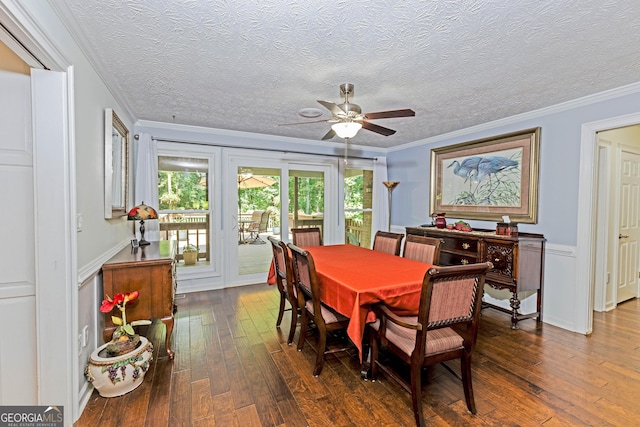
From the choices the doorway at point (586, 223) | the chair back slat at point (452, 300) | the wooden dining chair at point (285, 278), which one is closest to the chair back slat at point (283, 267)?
the wooden dining chair at point (285, 278)

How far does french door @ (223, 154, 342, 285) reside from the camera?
15.0ft

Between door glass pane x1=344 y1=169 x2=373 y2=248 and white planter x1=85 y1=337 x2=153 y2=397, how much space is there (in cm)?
395

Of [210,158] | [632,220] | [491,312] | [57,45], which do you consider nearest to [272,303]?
[210,158]

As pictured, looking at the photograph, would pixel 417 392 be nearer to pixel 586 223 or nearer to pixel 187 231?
pixel 586 223

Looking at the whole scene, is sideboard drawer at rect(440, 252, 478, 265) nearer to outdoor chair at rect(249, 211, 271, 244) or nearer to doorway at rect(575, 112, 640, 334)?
doorway at rect(575, 112, 640, 334)

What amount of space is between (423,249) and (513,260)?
1.04 meters

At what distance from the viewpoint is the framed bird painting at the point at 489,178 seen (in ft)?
11.4

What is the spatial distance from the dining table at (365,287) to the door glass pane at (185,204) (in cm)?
242

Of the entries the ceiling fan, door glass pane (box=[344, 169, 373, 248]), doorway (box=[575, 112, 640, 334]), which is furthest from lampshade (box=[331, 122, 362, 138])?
door glass pane (box=[344, 169, 373, 248])

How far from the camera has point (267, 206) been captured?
16.0ft

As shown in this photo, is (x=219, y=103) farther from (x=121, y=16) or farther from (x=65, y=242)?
(x=65, y=242)

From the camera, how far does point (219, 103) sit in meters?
3.22

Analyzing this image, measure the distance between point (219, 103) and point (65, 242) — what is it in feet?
6.82

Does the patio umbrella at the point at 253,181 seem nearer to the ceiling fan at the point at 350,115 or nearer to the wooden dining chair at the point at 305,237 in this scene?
the wooden dining chair at the point at 305,237
